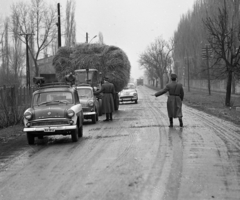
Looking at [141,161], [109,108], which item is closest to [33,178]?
[141,161]

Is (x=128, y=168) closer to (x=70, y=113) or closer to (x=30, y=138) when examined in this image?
(x=70, y=113)

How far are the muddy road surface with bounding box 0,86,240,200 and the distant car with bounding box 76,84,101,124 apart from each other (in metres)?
5.46

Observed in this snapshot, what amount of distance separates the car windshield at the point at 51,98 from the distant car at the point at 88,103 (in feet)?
16.5

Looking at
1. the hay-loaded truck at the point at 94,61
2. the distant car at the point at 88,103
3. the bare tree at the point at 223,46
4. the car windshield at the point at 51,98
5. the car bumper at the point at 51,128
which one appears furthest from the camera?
the bare tree at the point at 223,46

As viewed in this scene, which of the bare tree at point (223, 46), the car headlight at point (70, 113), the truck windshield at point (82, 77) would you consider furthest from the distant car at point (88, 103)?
the bare tree at point (223, 46)

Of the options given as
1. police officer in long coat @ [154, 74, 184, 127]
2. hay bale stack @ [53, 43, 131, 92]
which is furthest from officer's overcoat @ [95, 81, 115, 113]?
hay bale stack @ [53, 43, 131, 92]

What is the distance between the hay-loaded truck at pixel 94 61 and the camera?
26.0m

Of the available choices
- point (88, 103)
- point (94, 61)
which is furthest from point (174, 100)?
point (94, 61)

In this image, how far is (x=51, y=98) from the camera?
44.4 ft

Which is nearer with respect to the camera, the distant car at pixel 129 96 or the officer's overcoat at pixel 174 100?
the officer's overcoat at pixel 174 100

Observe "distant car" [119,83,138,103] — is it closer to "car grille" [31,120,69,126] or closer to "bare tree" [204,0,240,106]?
"bare tree" [204,0,240,106]

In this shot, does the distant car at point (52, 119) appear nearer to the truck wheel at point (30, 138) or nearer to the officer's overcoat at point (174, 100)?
the truck wheel at point (30, 138)

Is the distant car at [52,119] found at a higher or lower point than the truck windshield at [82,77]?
lower

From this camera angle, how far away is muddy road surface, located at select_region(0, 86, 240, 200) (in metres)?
6.36
